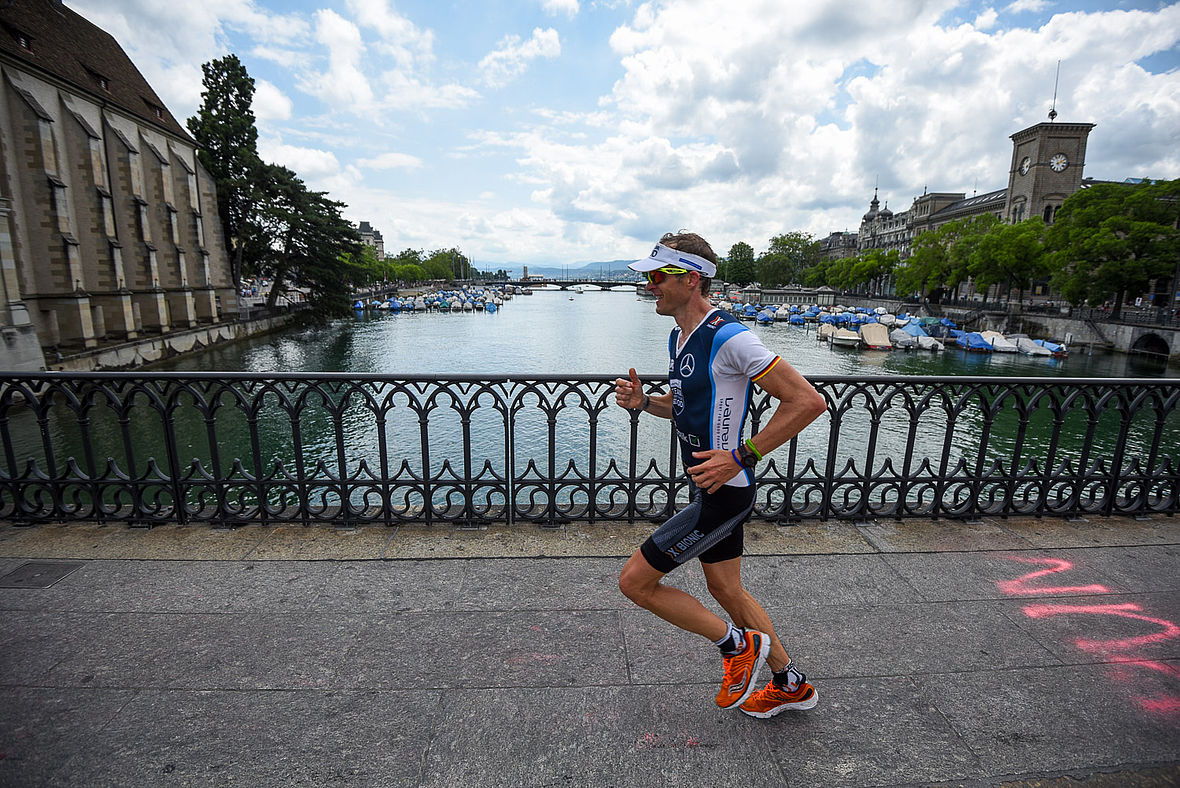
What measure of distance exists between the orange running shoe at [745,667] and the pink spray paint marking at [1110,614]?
184cm

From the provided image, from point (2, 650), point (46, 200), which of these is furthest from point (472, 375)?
point (46, 200)

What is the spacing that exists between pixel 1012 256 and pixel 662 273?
222ft

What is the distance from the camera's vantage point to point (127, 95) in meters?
40.8

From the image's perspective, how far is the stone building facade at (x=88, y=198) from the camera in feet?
89.5

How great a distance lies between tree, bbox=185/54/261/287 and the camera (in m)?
50.1

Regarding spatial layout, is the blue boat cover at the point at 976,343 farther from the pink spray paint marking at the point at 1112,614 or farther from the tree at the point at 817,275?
the tree at the point at 817,275

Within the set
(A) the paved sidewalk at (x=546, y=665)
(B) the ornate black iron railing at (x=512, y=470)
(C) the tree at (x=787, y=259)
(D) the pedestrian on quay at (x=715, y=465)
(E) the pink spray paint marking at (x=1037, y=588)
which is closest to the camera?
(D) the pedestrian on quay at (x=715, y=465)

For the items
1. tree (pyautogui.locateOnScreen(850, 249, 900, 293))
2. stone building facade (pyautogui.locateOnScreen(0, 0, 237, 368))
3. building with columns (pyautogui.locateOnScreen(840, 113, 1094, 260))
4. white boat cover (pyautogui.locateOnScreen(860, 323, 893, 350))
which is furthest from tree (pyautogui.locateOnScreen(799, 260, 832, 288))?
stone building facade (pyautogui.locateOnScreen(0, 0, 237, 368))

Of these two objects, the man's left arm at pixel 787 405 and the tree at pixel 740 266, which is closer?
the man's left arm at pixel 787 405

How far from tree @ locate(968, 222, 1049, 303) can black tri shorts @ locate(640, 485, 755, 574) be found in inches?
2589

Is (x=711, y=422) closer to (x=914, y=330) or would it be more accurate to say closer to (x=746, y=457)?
(x=746, y=457)

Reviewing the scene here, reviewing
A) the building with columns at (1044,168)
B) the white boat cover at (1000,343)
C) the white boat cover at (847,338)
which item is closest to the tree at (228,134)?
the white boat cover at (847,338)

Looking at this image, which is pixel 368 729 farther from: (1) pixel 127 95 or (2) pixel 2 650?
(1) pixel 127 95

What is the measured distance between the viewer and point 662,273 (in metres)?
2.56
